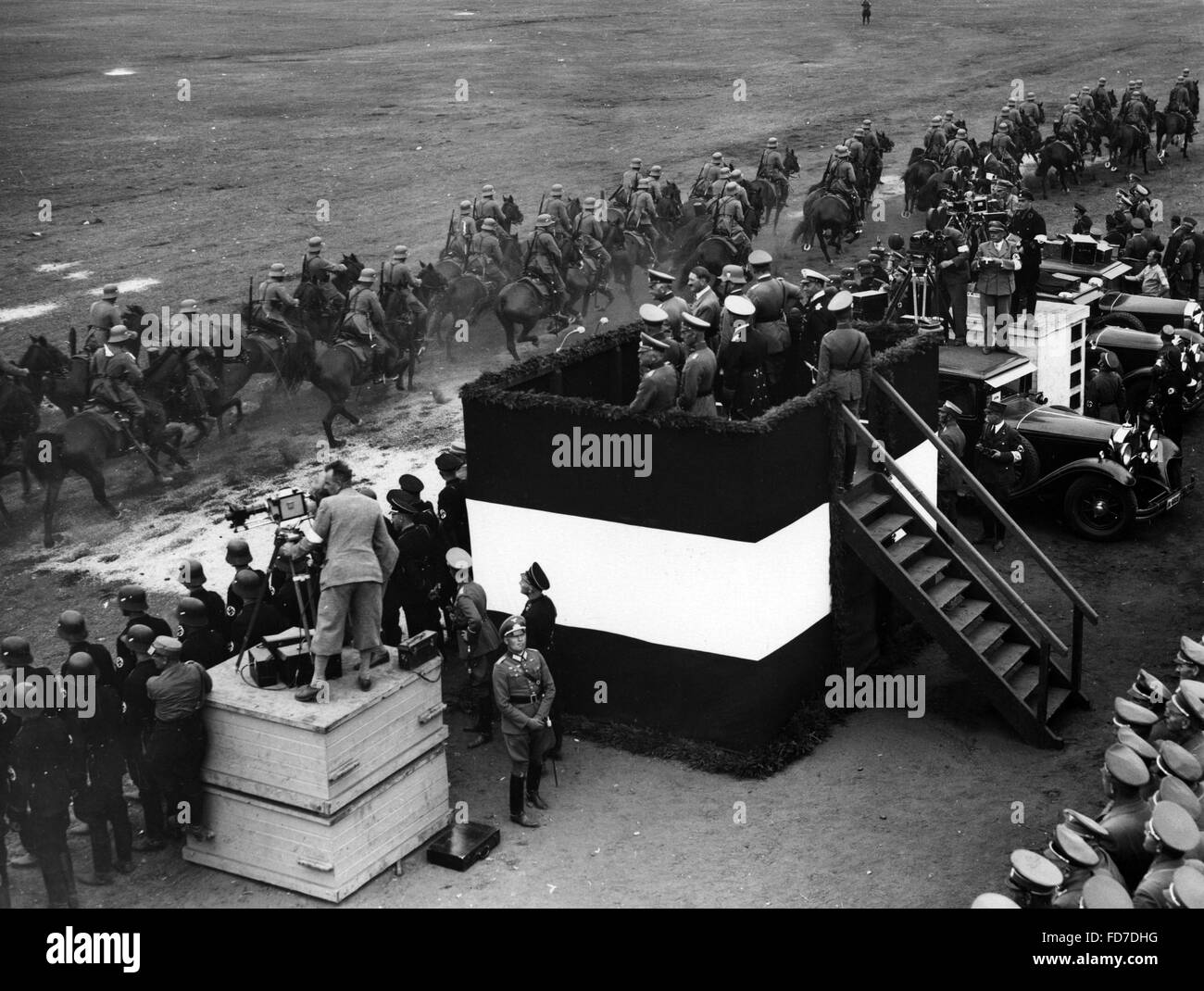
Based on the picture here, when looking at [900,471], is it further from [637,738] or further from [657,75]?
[657,75]

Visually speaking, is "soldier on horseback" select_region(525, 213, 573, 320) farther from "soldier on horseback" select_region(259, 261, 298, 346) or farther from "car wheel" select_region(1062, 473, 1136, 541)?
"car wheel" select_region(1062, 473, 1136, 541)

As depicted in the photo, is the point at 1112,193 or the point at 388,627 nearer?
the point at 388,627

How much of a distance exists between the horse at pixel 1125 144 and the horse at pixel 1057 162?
1.54m

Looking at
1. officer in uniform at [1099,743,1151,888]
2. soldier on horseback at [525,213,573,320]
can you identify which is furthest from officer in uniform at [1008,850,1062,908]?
soldier on horseback at [525,213,573,320]

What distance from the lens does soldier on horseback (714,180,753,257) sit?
27406 millimetres

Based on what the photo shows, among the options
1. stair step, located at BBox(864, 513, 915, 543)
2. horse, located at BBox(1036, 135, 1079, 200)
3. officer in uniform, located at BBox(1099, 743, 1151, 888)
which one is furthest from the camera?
horse, located at BBox(1036, 135, 1079, 200)

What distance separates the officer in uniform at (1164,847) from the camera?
922cm

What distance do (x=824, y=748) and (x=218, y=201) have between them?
1040 inches

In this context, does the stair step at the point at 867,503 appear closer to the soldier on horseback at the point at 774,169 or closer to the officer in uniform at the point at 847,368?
the officer in uniform at the point at 847,368

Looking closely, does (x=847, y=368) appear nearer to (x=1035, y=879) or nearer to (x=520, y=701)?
(x=520, y=701)

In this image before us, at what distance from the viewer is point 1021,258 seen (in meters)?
22.6

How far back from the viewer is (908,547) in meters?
14.2

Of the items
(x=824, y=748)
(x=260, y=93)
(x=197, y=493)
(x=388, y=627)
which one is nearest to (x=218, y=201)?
(x=260, y=93)

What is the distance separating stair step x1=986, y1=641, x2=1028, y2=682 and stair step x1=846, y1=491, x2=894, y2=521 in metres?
1.58
